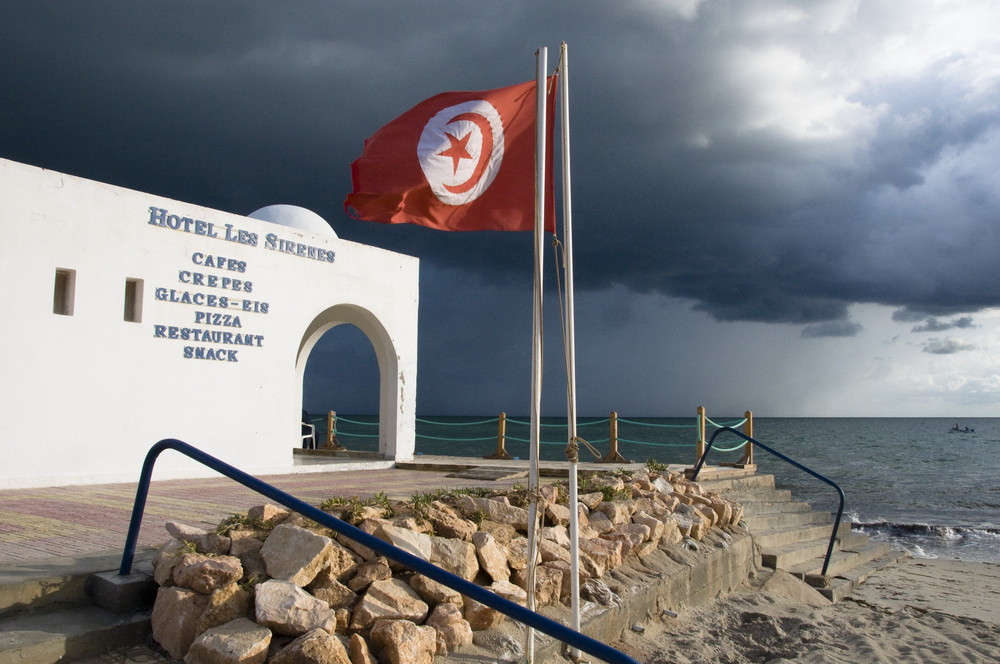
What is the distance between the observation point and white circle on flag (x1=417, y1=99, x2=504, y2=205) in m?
5.06

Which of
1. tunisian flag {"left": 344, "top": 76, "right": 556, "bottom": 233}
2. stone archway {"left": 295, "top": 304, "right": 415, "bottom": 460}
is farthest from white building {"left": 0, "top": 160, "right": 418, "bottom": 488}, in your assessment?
tunisian flag {"left": 344, "top": 76, "right": 556, "bottom": 233}

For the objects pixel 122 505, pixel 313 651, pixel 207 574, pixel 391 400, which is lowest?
pixel 313 651

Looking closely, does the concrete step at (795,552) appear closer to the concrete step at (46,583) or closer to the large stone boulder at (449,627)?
the large stone boulder at (449,627)

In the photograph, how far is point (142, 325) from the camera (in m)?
10.2

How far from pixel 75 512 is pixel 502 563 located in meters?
4.30

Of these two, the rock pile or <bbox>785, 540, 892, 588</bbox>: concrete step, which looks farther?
<bbox>785, 540, 892, 588</bbox>: concrete step

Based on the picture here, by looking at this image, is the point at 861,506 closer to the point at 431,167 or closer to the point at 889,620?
Result: the point at 889,620

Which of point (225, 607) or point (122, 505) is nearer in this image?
point (225, 607)

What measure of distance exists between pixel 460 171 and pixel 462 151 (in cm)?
14

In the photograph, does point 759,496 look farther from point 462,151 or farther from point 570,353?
point 462,151

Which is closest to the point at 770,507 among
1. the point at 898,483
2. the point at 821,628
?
the point at 821,628

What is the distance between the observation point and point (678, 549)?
23.9 ft

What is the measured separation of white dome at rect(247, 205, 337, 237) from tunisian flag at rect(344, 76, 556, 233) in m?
8.76

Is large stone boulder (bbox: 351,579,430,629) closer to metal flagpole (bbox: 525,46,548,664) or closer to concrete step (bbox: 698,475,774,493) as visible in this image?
metal flagpole (bbox: 525,46,548,664)
